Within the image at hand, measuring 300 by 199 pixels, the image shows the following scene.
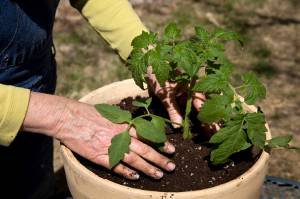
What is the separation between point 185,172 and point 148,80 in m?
0.29

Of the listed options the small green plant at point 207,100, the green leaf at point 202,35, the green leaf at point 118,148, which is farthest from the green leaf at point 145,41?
the green leaf at point 118,148

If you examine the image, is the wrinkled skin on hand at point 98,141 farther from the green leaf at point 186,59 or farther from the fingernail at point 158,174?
the green leaf at point 186,59

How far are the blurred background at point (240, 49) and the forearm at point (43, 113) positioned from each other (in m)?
1.35

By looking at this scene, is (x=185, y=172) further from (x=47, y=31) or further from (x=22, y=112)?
(x=47, y=31)

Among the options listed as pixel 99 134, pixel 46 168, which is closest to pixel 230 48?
pixel 46 168

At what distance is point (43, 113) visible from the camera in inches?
52.1

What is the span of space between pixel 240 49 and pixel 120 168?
2.09 m

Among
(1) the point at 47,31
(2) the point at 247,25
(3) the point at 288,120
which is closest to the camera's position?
(1) the point at 47,31

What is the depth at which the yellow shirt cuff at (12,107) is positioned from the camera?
1.29 m

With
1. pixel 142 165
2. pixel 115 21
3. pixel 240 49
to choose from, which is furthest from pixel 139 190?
pixel 240 49

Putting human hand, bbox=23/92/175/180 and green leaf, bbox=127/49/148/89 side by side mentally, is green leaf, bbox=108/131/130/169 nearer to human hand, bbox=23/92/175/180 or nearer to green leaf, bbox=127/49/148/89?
human hand, bbox=23/92/175/180

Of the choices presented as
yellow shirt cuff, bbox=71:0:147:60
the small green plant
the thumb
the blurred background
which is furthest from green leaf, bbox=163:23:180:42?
the blurred background

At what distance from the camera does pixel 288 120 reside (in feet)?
9.11

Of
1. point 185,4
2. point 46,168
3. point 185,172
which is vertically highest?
point 185,172
